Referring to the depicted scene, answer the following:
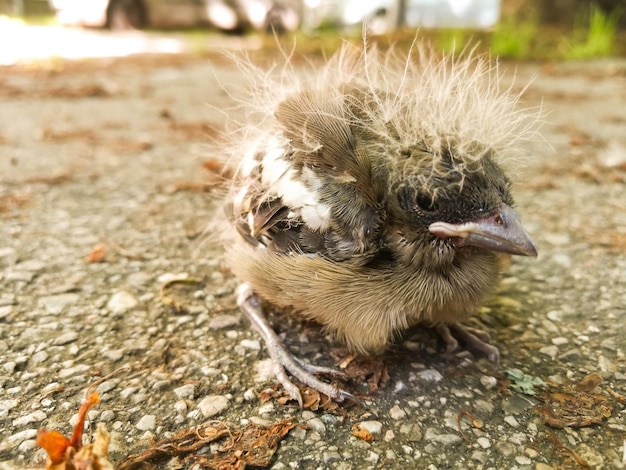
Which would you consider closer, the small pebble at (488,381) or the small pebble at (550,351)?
the small pebble at (488,381)

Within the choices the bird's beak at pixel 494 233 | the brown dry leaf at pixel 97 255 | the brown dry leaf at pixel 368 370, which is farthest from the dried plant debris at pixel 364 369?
the brown dry leaf at pixel 97 255

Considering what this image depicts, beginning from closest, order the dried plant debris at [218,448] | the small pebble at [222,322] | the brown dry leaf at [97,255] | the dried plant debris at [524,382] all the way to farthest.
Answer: the dried plant debris at [218,448] → the dried plant debris at [524,382] → the small pebble at [222,322] → the brown dry leaf at [97,255]

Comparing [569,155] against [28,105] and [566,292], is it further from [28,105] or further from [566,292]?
[28,105]

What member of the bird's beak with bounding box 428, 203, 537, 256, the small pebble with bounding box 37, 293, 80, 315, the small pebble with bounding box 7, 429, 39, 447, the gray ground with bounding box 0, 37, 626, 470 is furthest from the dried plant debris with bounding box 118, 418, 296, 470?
the small pebble with bounding box 37, 293, 80, 315

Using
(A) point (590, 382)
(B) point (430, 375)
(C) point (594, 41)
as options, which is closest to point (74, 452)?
(B) point (430, 375)

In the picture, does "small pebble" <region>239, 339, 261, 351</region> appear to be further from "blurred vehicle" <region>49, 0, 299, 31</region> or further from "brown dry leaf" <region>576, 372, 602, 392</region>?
"blurred vehicle" <region>49, 0, 299, 31</region>

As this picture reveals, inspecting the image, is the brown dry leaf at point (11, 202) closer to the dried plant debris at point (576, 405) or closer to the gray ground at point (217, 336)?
the gray ground at point (217, 336)
